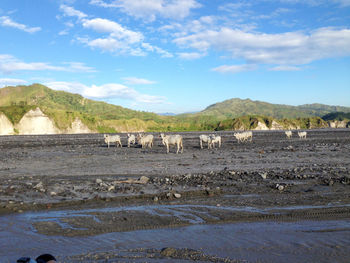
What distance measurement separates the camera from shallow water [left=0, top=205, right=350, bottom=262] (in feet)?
18.3

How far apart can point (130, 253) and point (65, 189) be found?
6.26m

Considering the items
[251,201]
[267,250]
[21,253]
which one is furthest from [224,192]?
[21,253]

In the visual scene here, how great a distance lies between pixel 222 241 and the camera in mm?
6250

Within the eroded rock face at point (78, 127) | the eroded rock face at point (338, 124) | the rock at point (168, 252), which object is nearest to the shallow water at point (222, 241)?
the rock at point (168, 252)

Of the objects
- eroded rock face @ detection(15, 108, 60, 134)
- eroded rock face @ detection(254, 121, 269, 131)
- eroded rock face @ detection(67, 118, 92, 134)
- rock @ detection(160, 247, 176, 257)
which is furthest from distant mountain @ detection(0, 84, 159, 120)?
rock @ detection(160, 247, 176, 257)

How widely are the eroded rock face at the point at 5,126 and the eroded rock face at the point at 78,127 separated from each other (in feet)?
70.3

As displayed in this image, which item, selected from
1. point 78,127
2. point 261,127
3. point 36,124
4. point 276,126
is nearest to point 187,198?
point 36,124

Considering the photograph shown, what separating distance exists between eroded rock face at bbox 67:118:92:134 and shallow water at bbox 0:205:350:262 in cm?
11797

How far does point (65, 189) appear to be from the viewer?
11.1 m

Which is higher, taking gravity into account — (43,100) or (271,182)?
(43,100)

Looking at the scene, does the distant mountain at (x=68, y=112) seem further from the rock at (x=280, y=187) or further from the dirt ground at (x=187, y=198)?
the rock at (x=280, y=187)

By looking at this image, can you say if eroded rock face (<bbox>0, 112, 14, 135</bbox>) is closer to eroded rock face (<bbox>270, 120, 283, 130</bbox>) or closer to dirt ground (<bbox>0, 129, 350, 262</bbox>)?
dirt ground (<bbox>0, 129, 350, 262</bbox>)

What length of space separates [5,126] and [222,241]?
111 metres

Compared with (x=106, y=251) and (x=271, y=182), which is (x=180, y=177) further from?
(x=106, y=251)
